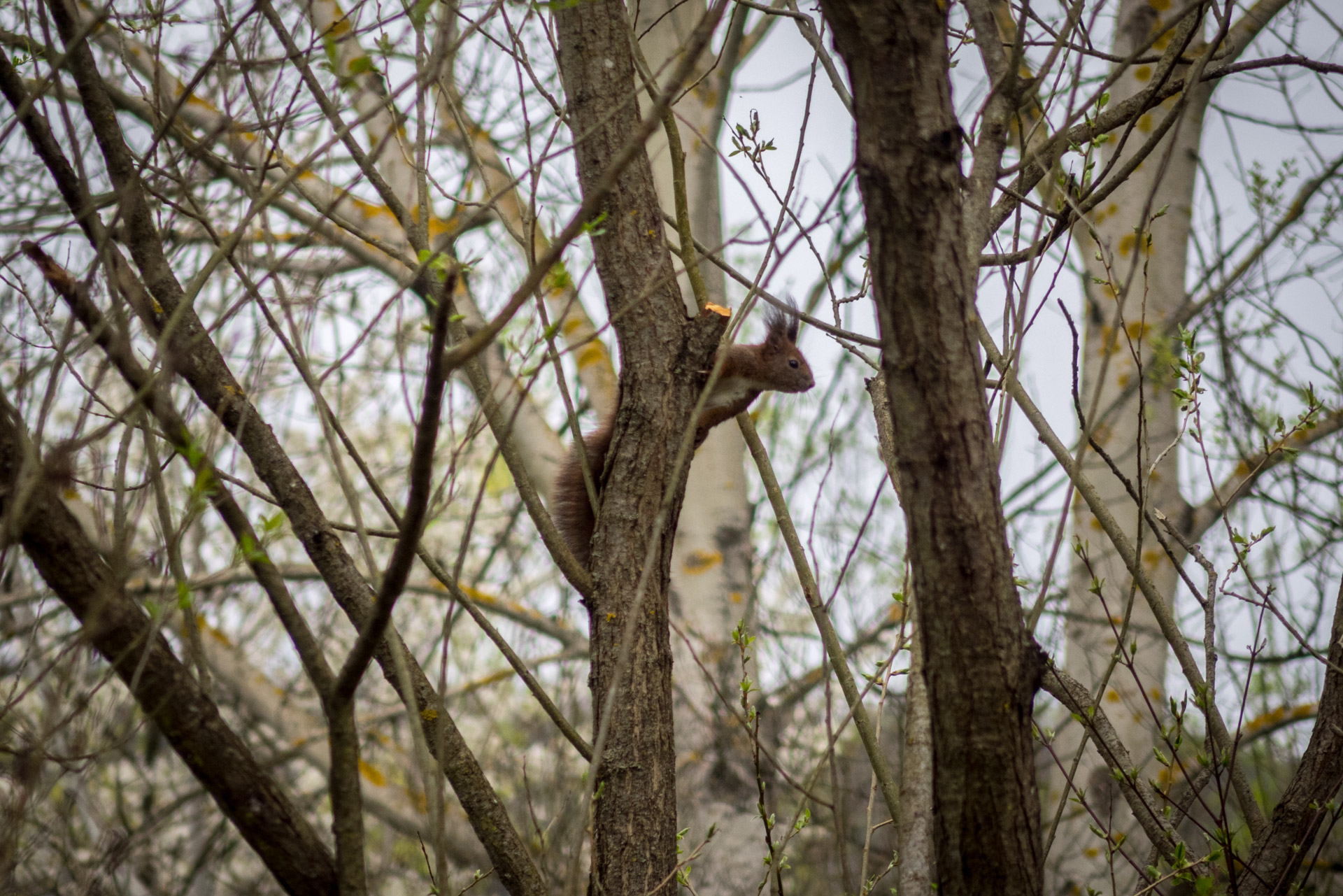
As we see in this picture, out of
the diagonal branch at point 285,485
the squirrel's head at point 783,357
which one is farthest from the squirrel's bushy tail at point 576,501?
the diagonal branch at point 285,485

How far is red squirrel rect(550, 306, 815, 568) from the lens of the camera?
3.07m

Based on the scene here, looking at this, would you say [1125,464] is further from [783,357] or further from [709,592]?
[709,592]

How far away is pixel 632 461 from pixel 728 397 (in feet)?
6.23

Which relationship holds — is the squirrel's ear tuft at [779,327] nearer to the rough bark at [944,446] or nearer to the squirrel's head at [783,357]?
the squirrel's head at [783,357]

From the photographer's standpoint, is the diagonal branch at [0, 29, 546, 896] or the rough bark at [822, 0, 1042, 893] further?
the diagonal branch at [0, 29, 546, 896]

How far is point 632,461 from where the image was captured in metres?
1.90

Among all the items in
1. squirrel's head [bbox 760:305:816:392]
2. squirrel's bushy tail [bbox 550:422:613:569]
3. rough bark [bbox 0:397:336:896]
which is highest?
squirrel's head [bbox 760:305:816:392]

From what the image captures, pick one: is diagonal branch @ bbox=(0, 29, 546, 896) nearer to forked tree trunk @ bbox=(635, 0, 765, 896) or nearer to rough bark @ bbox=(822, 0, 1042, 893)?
rough bark @ bbox=(822, 0, 1042, 893)

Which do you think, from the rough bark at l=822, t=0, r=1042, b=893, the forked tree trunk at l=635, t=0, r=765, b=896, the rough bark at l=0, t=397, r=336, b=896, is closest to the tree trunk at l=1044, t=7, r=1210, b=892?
the forked tree trunk at l=635, t=0, r=765, b=896

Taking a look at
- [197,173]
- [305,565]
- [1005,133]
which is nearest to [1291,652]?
[1005,133]

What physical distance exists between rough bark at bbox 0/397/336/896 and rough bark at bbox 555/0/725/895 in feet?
1.72

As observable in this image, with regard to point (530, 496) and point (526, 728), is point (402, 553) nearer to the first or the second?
point (530, 496)

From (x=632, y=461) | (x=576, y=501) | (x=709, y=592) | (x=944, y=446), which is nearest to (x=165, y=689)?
(x=632, y=461)

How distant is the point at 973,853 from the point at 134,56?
13.9ft
